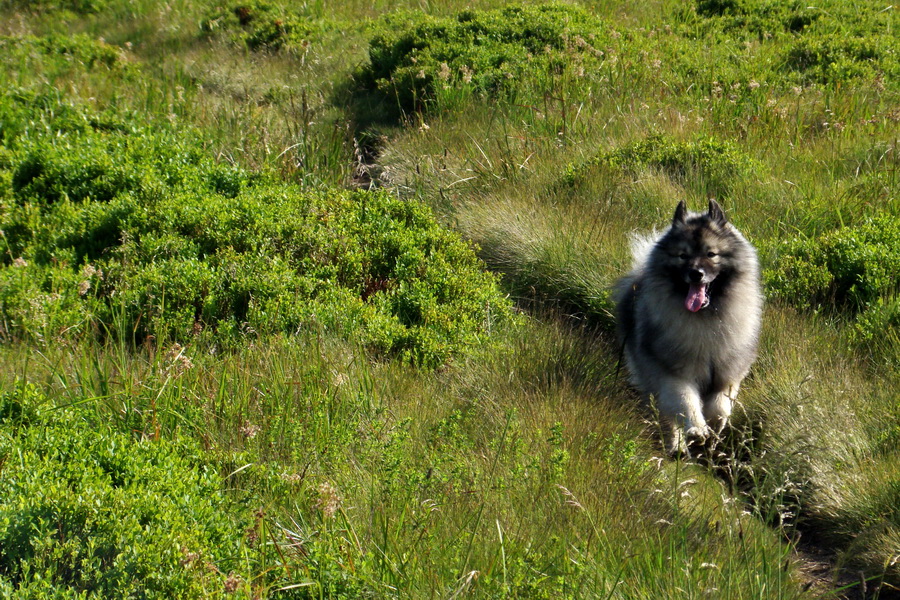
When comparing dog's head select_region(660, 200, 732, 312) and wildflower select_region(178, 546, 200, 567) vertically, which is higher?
dog's head select_region(660, 200, 732, 312)

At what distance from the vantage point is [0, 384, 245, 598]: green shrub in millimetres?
2734

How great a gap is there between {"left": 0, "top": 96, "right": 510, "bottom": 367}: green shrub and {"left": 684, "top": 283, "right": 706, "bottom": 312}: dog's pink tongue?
48.3 inches

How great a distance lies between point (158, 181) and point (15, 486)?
3.90 m

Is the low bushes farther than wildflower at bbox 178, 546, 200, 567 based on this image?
Yes

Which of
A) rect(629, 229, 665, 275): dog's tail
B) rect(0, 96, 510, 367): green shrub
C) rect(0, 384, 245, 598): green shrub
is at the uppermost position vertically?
rect(629, 229, 665, 275): dog's tail

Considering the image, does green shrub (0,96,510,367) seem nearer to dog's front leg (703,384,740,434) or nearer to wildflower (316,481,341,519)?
dog's front leg (703,384,740,434)

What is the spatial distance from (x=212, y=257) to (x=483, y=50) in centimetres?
448

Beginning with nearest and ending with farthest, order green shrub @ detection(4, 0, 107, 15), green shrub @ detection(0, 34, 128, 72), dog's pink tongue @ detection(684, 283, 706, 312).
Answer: dog's pink tongue @ detection(684, 283, 706, 312)
green shrub @ detection(0, 34, 128, 72)
green shrub @ detection(4, 0, 107, 15)

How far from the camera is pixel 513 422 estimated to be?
3.86m

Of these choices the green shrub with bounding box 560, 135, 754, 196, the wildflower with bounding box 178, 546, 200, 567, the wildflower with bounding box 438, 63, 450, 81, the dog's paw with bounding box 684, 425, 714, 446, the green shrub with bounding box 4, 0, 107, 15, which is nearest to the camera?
the wildflower with bounding box 178, 546, 200, 567

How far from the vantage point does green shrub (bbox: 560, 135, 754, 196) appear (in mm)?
6469

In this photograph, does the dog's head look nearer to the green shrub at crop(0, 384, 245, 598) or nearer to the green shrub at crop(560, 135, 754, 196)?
the green shrub at crop(560, 135, 754, 196)

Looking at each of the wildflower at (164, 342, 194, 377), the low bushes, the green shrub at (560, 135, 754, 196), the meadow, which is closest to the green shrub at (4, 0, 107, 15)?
the meadow

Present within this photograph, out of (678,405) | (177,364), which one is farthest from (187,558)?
(678,405)
